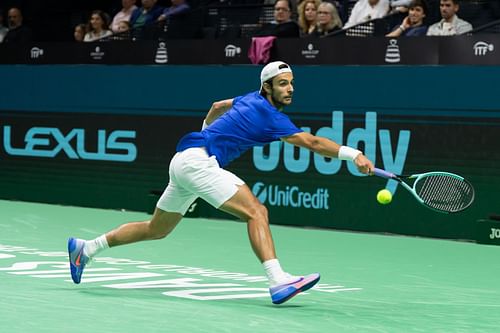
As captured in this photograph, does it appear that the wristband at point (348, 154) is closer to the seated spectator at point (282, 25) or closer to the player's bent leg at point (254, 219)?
the player's bent leg at point (254, 219)

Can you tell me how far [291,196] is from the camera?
13.7 metres

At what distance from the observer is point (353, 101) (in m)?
13.1

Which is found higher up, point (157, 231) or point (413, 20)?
point (413, 20)

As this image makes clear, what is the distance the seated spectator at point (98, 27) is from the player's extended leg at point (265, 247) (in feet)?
30.3

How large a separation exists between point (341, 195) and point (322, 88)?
4.09ft

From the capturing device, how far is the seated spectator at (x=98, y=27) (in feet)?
54.5

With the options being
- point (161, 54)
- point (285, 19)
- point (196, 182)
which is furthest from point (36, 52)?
point (196, 182)

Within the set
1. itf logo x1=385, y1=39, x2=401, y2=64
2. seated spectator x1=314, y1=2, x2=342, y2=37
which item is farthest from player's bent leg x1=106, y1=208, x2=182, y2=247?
seated spectator x1=314, y1=2, x2=342, y2=37

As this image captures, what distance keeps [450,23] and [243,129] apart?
17.9ft

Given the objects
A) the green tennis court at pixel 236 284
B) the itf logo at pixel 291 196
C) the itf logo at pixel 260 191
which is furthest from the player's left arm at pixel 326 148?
the itf logo at pixel 260 191

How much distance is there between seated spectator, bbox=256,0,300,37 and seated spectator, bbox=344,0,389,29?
25.4 inches

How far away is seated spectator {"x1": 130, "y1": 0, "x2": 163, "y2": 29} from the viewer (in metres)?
16.8

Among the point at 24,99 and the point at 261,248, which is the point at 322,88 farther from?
the point at 261,248

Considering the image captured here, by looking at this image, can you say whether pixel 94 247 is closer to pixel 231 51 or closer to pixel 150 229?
pixel 150 229
